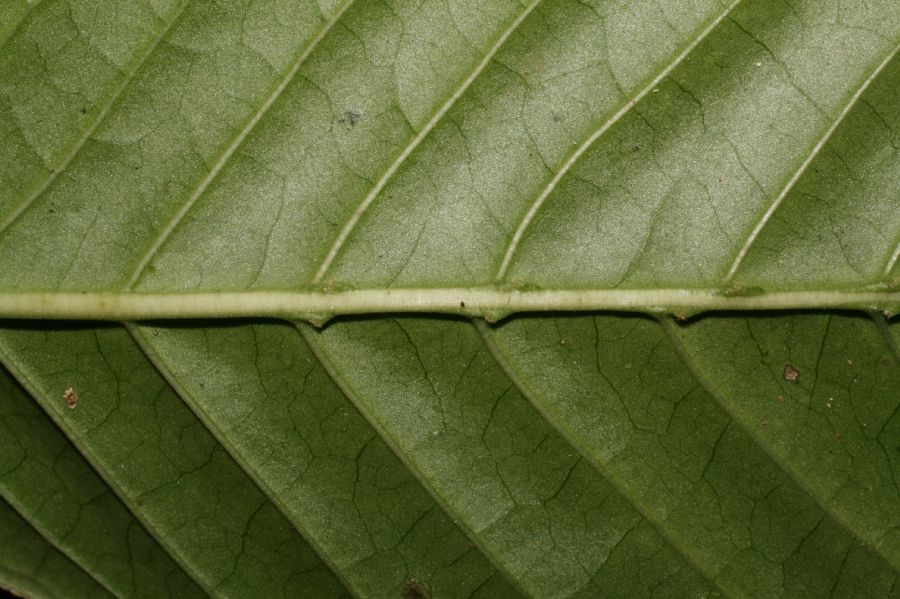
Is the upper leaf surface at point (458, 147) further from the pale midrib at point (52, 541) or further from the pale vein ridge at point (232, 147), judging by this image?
the pale midrib at point (52, 541)

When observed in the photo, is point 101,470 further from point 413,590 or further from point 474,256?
point 474,256

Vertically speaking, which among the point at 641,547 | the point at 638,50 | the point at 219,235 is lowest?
the point at 641,547

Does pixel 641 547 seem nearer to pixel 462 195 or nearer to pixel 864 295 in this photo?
pixel 864 295

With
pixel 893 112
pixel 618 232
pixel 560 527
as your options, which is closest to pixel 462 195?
pixel 618 232

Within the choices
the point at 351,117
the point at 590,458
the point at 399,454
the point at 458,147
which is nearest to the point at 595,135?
the point at 458,147

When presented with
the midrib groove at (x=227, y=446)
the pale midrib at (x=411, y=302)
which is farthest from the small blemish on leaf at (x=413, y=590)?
the pale midrib at (x=411, y=302)

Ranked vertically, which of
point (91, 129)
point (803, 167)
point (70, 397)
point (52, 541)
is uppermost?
point (91, 129)
